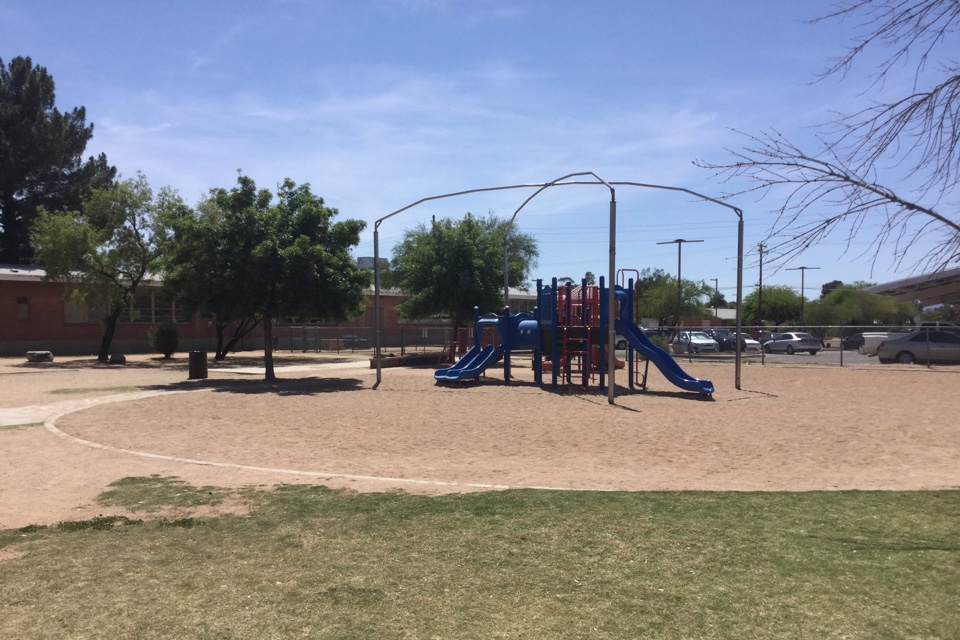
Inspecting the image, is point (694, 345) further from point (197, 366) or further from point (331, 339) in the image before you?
point (197, 366)

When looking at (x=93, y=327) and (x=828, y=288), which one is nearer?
(x=93, y=327)

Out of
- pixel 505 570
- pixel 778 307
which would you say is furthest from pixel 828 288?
pixel 505 570

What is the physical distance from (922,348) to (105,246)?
37.4 m

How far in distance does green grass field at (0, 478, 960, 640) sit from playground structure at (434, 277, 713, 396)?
14.2 m

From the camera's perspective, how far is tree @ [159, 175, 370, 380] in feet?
84.4

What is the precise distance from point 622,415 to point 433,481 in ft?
28.3

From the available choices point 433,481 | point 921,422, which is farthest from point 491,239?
point 433,481

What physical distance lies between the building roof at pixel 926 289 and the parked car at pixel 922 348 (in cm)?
2252

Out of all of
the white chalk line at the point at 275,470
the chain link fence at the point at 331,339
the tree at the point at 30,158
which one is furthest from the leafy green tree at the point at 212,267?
the tree at the point at 30,158

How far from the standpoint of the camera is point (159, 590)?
5758mm

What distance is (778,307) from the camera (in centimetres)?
8512

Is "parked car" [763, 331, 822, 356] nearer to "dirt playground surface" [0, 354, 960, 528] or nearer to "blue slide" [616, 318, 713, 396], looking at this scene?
"dirt playground surface" [0, 354, 960, 528]

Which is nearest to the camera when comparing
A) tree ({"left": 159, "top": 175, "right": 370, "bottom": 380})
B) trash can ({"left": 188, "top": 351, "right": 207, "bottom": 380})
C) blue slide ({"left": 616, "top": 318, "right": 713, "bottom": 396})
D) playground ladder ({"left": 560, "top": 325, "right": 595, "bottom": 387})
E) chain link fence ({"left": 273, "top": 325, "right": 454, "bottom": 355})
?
blue slide ({"left": 616, "top": 318, "right": 713, "bottom": 396})

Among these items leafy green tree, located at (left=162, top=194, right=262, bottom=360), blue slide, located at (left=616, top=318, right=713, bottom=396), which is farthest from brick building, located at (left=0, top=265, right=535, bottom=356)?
blue slide, located at (left=616, top=318, right=713, bottom=396)
